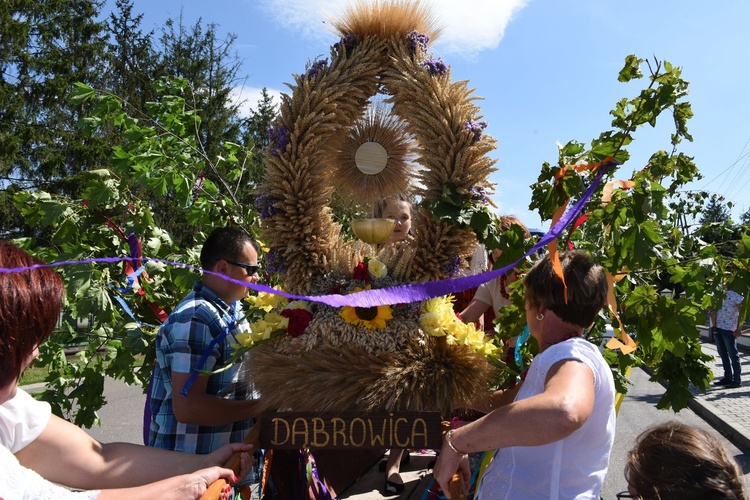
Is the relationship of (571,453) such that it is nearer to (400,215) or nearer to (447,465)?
(447,465)

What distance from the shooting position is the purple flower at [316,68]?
2398 millimetres

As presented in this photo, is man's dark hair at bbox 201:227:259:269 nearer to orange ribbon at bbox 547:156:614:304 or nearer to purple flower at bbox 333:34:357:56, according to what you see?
purple flower at bbox 333:34:357:56

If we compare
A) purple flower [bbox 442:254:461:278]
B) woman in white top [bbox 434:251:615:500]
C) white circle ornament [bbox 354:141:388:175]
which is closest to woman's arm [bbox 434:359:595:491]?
woman in white top [bbox 434:251:615:500]

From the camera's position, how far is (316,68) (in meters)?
2.42

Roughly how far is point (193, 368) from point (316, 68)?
4.27 ft

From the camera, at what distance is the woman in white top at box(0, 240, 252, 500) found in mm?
1433

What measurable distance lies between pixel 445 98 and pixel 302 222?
69cm

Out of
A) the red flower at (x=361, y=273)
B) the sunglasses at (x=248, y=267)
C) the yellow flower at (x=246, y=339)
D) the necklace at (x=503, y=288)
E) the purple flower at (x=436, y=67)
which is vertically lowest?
the yellow flower at (x=246, y=339)

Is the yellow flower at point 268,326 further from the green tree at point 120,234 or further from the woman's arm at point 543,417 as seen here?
the green tree at point 120,234

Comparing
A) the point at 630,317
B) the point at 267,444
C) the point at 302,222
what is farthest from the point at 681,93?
the point at 267,444

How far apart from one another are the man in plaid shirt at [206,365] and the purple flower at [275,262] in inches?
10.1

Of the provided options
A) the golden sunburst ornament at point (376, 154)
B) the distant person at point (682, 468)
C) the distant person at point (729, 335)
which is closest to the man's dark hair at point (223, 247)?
the golden sunburst ornament at point (376, 154)

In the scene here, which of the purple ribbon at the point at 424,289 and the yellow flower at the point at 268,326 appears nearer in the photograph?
the purple ribbon at the point at 424,289

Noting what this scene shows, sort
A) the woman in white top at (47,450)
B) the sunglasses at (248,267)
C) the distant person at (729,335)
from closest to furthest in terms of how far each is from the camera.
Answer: the woman in white top at (47,450) < the sunglasses at (248,267) < the distant person at (729,335)
